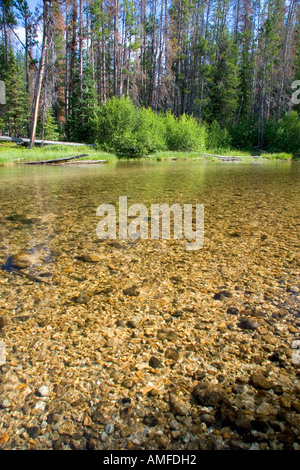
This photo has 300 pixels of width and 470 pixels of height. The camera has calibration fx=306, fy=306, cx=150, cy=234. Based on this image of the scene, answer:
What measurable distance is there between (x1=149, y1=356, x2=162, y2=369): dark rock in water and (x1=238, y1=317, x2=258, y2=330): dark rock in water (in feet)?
1.86

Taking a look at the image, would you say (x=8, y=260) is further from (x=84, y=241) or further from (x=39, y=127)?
(x=39, y=127)

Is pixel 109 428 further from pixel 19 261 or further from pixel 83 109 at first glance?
pixel 83 109

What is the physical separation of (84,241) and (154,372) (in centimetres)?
213

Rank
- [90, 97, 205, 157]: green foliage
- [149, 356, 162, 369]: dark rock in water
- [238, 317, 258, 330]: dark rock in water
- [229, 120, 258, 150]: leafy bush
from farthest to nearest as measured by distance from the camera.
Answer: [229, 120, 258, 150]: leafy bush, [90, 97, 205, 157]: green foliage, [238, 317, 258, 330]: dark rock in water, [149, 356, 162, 369]: dark rock in water

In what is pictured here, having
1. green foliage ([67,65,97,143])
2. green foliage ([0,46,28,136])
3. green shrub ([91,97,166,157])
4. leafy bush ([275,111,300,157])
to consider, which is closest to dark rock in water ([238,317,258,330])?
green shrub ([91,97,166,157])

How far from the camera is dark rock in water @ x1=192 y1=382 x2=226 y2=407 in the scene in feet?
4.17

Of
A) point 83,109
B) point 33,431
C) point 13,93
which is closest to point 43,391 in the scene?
point 33,431

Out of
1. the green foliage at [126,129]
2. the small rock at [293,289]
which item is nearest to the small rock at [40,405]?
the small rock at [293,289]

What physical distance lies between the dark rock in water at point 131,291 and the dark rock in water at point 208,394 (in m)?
0.92

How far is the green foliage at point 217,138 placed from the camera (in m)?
28.6

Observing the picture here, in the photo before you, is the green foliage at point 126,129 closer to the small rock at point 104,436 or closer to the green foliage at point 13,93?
the green foliage at point 13,93

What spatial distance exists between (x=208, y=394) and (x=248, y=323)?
0.62m

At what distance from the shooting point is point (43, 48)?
16.5 m

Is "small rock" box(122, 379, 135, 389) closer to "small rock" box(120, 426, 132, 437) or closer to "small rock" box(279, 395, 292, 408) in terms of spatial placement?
"small rock" box(120, 426, 132, 437)
